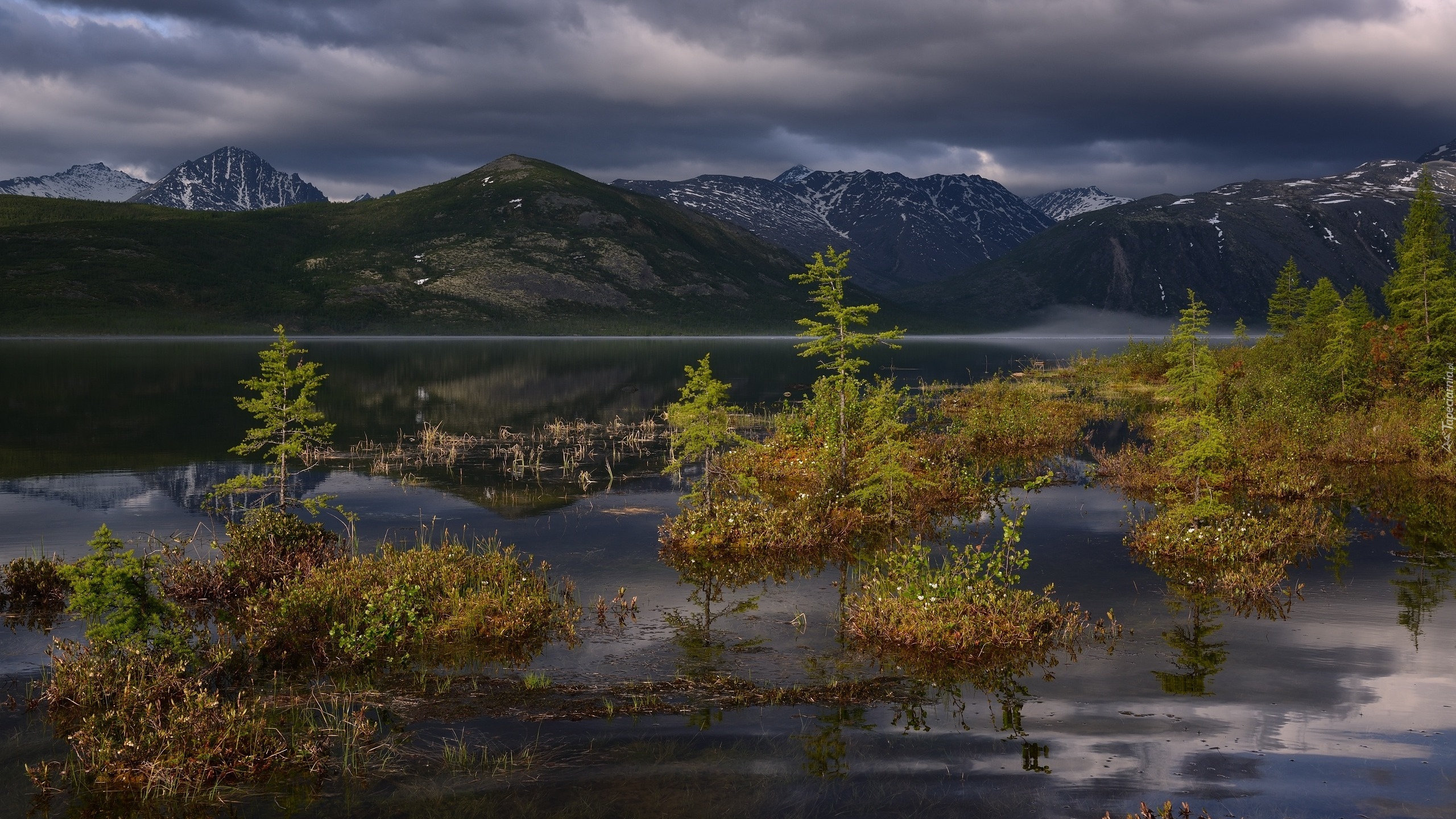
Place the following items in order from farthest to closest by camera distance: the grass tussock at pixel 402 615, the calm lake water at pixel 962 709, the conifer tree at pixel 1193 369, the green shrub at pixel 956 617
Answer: the conifer tree at pixel 1193 369, the green shrub at pixel 956 617, the grass tussock at pixel 402 615, the calm lake water at pixel 962 709

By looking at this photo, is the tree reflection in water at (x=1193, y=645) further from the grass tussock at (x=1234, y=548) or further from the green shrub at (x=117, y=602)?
the green shrub at (x=117, y=602)

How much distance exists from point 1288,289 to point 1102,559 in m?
61.0

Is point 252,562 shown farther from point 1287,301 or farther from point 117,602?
point 1287,301

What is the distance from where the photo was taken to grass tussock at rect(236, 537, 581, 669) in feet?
44.2

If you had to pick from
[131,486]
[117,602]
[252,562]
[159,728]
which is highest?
[117,602]

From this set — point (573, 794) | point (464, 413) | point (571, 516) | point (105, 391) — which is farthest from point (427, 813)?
point (105, 391)

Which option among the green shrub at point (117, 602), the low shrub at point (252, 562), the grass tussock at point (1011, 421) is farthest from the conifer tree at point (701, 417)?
the green shrub at point (117, 602)

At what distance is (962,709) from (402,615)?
27.7 feet

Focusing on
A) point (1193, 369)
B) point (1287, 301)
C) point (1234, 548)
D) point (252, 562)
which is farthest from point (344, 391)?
point (1287, 301)

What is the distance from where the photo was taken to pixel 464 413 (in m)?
51.5

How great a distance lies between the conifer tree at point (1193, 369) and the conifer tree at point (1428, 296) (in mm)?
19580

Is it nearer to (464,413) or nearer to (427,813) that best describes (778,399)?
(464,413)

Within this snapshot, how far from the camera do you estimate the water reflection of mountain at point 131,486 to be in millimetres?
26359

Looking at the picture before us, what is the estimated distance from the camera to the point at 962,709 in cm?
1185
